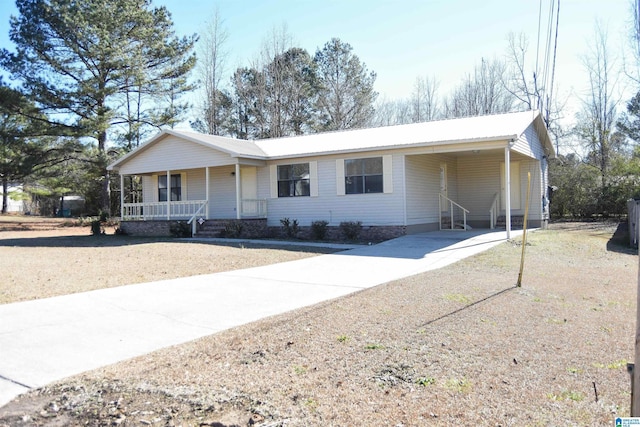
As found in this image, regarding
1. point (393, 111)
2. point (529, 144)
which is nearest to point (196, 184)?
point (529, 144)

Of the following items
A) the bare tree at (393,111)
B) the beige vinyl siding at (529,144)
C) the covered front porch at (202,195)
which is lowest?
the covered front porch at (202,195)

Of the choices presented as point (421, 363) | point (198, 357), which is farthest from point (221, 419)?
point (421, 363)

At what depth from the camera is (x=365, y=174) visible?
16984 mm

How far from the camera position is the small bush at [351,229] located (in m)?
16.8

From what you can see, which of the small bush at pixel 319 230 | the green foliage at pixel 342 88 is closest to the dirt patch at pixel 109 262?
the small bush at pixel 319 230

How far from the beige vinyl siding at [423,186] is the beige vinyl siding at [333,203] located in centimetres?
43

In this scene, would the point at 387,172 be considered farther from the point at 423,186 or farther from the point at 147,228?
the point at 147,228

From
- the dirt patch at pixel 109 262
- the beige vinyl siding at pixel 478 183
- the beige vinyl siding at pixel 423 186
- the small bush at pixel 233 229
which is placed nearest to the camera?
the dirt patch at pixel 109 262

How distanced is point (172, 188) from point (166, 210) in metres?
1.26

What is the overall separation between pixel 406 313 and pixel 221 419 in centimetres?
319

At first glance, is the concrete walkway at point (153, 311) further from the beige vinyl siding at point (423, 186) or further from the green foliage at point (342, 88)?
the green foliage at point (342, 88)

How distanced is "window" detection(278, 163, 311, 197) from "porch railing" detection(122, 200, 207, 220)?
3.25 meters

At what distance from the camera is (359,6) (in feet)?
39.6

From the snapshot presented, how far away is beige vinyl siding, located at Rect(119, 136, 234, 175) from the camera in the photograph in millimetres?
19297
